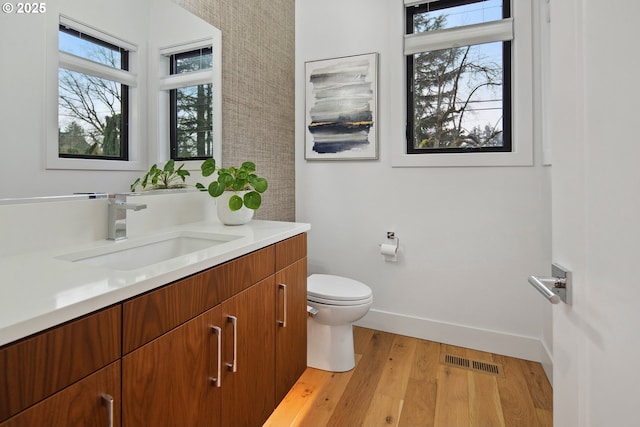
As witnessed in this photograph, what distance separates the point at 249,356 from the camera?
122 centimetres

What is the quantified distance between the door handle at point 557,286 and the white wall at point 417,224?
152cm

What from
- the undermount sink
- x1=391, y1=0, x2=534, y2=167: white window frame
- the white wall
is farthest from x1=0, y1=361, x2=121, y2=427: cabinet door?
x1=391, y1=0, x2=534, y2=167: white window frame

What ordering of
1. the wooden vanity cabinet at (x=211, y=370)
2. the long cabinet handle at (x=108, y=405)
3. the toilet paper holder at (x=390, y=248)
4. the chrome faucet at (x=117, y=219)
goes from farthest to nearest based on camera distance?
the toilet paper holder at (x=390, y=248) < the chrome faucet at (x=117, y=219) < the wooden vanity cabinet at (x=211, y=370) < the long cabinet handle at (x=108, y=405)

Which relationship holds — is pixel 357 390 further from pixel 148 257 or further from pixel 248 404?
pixel 148 257

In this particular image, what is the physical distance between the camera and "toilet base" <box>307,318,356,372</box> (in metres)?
1.99

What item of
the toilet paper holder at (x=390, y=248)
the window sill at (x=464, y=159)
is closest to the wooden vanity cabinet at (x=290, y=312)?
the toilet paper holder at (x=390, y=248)

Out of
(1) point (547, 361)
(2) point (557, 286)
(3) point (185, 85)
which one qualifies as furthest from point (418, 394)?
(3) point (185, 85)

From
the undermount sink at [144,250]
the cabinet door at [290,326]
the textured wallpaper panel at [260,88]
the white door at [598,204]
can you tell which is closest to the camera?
the white door at [598,204]

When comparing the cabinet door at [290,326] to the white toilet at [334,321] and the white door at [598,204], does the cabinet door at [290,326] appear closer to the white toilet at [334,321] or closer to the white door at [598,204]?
the white toilet at [334,321]

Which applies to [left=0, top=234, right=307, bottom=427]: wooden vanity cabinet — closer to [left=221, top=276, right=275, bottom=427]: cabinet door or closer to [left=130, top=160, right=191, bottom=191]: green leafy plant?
[left=221, top=276, right=275, bottom=427]: cabinet door

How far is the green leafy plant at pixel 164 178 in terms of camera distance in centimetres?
150

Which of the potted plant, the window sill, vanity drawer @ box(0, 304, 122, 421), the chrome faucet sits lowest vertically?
vanity drawer @ box(0, 304, 122, 421)

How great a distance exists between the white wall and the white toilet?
56 centimetres

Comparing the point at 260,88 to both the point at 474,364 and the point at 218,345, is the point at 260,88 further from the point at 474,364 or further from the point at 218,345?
the point at 474,364
